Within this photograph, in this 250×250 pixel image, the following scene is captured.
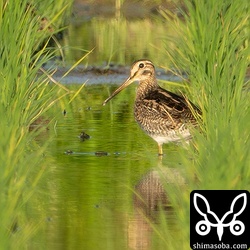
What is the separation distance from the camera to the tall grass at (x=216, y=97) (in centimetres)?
703

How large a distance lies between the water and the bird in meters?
0.20

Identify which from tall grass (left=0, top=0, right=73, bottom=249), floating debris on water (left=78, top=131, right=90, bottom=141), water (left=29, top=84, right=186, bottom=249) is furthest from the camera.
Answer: floating debris on water (left=78, top=131, right=90, bottom=141)

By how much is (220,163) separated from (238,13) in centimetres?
380

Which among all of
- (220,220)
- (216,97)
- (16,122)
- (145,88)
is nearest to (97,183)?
(216,97)

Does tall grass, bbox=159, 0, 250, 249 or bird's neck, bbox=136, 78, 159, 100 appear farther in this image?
bird's neck, bbox=136, 78, 159, 100

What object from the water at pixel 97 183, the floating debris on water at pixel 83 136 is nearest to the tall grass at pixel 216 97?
the water at pixel 97 183

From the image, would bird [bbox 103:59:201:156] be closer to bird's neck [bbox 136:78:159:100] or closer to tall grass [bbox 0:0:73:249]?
bird's neck [bbox 136:78:159:100]

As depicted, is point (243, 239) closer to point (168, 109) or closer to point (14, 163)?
point (14, 163)

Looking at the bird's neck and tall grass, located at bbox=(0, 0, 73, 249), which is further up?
the bird's neck

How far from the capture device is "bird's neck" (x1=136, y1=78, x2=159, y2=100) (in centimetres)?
1201

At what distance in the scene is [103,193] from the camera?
9.57m

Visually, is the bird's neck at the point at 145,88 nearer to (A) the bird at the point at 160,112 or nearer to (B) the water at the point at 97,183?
(A) the bird at the point at 160,112

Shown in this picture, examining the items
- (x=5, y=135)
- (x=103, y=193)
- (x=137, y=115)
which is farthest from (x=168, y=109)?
(x=5, y=135)

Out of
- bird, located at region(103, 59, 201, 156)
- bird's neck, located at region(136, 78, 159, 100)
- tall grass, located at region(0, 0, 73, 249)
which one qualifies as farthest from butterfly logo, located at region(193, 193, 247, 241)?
bird's neck, located at region(136, 78, 159, 100)
